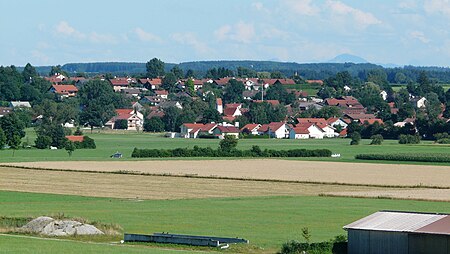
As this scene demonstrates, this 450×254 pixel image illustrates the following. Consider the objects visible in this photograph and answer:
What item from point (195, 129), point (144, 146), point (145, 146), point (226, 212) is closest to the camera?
point (226, 212)

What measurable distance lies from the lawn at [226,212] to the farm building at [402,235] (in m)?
2.62

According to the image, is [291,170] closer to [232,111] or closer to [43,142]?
[43,142]

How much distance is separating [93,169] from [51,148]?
29276mm

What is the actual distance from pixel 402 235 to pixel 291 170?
131 ft

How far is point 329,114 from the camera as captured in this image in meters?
156

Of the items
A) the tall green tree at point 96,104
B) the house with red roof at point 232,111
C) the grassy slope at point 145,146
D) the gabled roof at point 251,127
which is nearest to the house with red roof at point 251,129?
the gabled roof at point 251,127

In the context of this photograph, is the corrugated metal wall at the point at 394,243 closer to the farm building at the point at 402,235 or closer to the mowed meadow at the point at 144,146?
the farm building at the point at 402,235

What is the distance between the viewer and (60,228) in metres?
40.0

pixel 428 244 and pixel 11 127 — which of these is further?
pixel 11 127

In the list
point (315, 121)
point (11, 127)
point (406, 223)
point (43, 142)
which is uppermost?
point (406, 223)

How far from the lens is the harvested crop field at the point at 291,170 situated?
66750 mm

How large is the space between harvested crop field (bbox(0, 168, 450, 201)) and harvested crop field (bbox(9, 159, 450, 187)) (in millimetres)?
3394

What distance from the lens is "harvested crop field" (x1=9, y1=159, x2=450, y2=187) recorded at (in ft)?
219

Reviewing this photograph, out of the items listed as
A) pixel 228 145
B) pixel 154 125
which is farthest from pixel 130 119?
pixel 228 145
